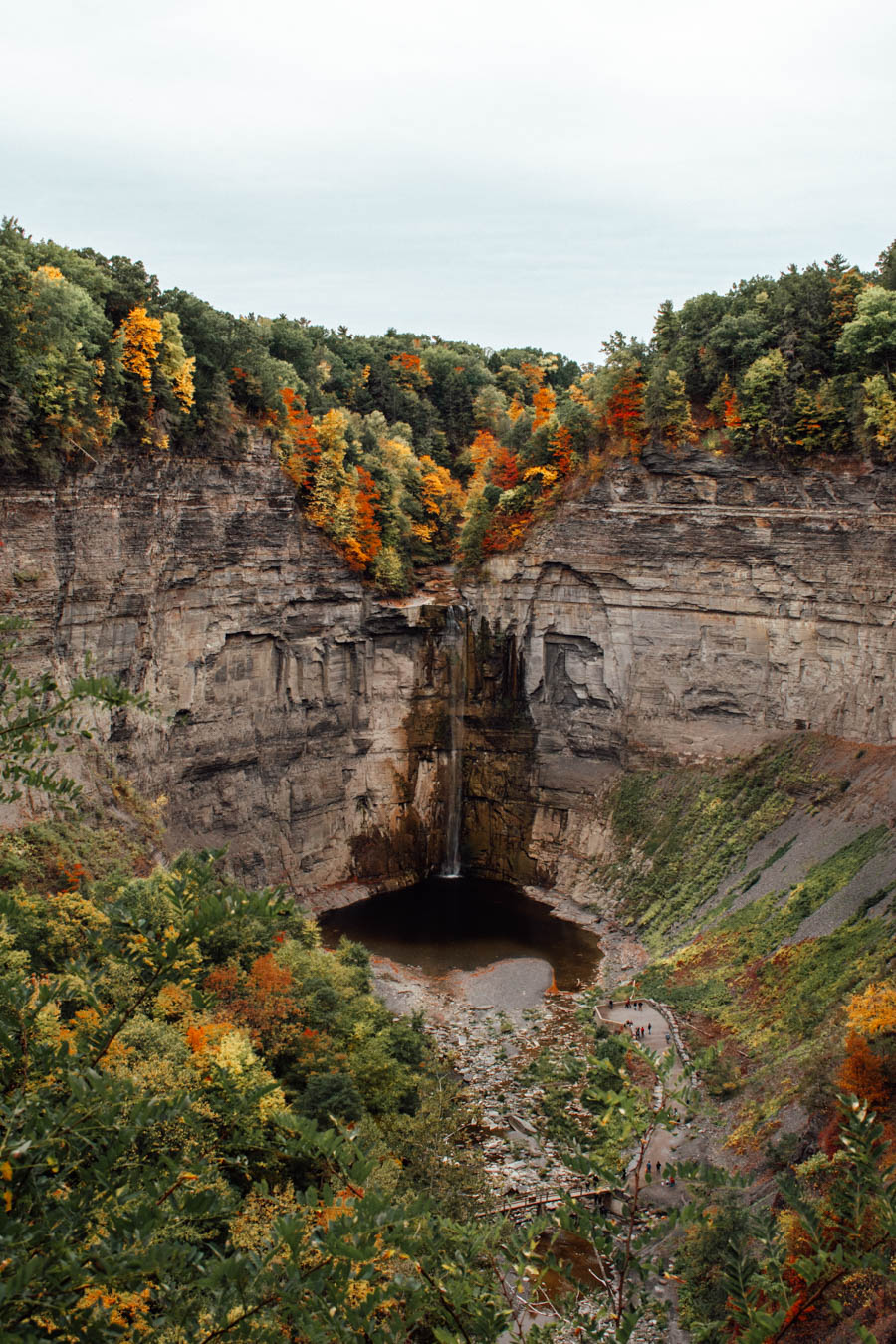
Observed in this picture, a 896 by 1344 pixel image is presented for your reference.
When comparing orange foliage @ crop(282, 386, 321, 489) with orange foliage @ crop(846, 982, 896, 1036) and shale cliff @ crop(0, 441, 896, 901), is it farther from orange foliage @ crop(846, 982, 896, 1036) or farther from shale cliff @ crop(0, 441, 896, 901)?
orange foliage @ crop(846, 982, 896, 1036)

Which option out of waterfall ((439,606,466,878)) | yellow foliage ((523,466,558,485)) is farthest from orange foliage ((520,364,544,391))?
waterfall ((439,606,466,878))

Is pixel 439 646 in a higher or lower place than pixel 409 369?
lower

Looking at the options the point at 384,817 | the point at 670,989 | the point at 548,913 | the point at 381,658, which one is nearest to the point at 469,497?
the point at 381,658

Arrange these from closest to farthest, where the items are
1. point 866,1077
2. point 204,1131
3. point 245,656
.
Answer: point 204,1131, point 866,1077, point 245,656

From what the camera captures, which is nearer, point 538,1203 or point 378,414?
point 538,1203

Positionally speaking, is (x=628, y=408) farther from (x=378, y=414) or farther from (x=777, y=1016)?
(x=777, y=1016)

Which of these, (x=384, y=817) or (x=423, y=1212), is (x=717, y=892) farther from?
(x=423, y=1212)

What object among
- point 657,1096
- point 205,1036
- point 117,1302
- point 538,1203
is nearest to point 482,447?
point 657,1096
